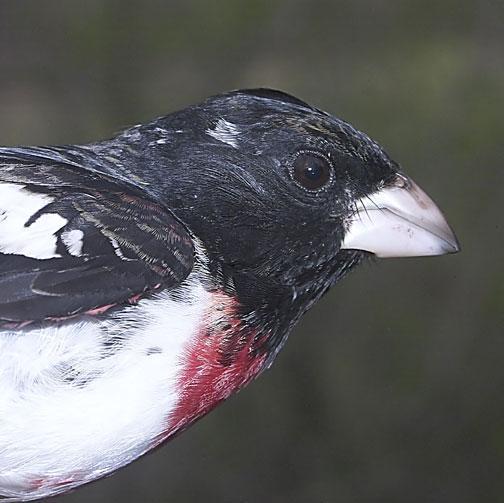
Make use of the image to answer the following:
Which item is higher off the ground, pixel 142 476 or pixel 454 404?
pixel 142 476

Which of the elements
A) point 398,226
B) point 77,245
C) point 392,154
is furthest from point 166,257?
point 392,154

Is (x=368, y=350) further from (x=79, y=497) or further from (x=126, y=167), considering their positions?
(x=126, y=167)

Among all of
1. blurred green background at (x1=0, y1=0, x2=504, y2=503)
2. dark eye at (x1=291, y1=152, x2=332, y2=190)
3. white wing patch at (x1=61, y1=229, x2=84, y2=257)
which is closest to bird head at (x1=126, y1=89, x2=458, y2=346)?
dark eye at (x1=291, y1=152, x2=332, y2=190)

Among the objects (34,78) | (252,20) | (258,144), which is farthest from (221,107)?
(34,78)

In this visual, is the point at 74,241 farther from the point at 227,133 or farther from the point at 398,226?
the point at 398,226

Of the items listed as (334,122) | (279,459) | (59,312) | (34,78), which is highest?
(34,78)

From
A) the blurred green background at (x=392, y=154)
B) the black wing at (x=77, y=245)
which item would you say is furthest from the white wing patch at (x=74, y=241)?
the blurred green background at (x=392, y=154)
